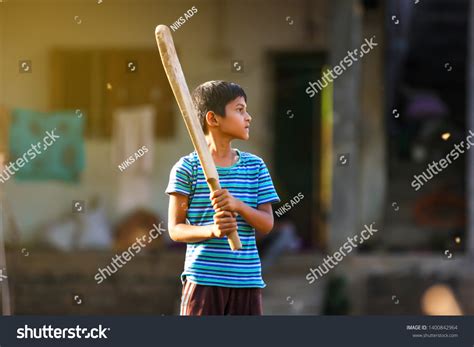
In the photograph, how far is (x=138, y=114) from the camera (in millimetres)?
9648

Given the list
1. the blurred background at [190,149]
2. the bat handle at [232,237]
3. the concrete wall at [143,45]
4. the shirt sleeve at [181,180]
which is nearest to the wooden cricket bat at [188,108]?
the bat handle at [232,237]

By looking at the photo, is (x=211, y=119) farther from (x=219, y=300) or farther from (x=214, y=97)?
(x=219, y=300)

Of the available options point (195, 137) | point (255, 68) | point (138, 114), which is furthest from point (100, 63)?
point (195, 137)

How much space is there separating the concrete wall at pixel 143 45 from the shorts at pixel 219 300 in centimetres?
595

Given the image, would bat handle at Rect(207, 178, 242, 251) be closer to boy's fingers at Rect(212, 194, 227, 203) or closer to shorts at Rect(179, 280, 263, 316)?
boy's fingers at Rect(212, 194, 227, 203)

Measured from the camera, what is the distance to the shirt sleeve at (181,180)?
3.63 metres

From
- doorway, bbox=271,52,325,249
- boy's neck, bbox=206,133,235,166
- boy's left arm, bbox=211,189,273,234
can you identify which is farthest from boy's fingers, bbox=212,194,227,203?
doorway, bbox=271,52,325,249

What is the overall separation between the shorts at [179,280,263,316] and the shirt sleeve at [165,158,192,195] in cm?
31

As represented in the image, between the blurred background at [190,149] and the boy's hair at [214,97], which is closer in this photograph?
the boy's hair at [214,97]

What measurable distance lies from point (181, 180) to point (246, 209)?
245 mm

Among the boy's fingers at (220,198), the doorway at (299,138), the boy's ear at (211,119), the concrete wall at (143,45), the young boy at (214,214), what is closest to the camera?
the boy's fingers at (220,198)

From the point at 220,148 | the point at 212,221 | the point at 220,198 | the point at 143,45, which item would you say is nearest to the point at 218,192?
the point at 220,198

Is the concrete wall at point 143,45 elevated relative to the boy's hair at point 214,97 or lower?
elevated

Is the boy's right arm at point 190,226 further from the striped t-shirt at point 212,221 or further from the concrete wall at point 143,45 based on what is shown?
the concrete wall at point 143,45
